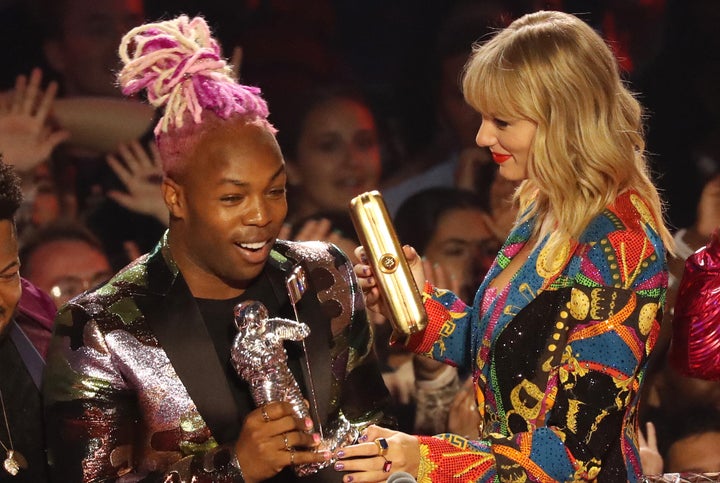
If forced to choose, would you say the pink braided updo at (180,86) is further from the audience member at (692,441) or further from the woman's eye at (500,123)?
the audience member at (692,441)

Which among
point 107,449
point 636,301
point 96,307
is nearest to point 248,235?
point 96,307

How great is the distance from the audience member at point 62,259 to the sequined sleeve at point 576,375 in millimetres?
2207

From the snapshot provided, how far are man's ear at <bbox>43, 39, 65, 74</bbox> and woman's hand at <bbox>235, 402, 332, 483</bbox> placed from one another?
2.34m

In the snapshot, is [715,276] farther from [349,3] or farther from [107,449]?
A: [349,3]

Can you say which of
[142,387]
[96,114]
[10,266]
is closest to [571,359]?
[142,387]

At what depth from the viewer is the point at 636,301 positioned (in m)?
1.73

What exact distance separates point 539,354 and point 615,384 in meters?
0.15

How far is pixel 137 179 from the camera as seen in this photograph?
12.3 ft

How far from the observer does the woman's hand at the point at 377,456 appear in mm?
1716

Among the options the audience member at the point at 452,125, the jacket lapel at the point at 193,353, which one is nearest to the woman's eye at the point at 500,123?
the jacket lapel at the point at 193,353

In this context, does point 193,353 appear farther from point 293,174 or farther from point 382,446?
point 293,174

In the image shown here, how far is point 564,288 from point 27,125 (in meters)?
2.48

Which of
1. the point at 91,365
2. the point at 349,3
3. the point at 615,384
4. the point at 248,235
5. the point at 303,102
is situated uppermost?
the point at 349,3

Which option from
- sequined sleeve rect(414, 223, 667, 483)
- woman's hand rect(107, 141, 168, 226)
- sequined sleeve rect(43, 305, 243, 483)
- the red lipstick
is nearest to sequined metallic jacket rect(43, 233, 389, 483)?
sequined sleeve rect(43, 305, 243, 483)
